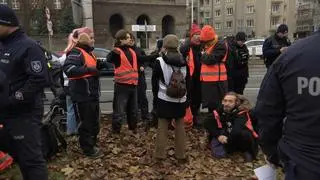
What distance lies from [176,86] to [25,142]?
2183 mm

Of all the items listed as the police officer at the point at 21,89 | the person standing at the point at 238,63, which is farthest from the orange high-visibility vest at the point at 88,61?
the person standing at the point at 238,63

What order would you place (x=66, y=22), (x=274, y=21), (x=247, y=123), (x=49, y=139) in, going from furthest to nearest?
(x=274, y=21), (x=66, y=22), (x=247, y=123), (x=49, y=139)

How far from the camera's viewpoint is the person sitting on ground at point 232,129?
571cm

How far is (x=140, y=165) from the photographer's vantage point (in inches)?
218

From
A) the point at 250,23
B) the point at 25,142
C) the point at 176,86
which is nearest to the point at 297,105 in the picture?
the point at 25,142

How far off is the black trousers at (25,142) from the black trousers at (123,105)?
2.67 meters

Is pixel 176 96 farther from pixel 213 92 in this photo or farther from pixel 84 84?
pixel 213 92

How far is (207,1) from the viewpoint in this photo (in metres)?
104

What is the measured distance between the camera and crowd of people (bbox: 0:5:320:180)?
97.7 inches

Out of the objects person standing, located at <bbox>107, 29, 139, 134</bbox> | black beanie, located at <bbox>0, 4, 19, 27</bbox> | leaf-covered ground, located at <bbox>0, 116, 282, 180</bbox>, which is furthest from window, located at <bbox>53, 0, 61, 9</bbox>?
black beanie, located at <bbox>0, 4, 19, 27</bbox>

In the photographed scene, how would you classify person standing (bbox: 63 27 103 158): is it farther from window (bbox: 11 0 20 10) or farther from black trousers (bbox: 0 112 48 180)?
window (bbox: 11 0 20 10)

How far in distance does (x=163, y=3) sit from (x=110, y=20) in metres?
7.67

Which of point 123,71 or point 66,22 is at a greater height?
point 66,22

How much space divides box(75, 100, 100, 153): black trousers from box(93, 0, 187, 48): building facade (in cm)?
4065
